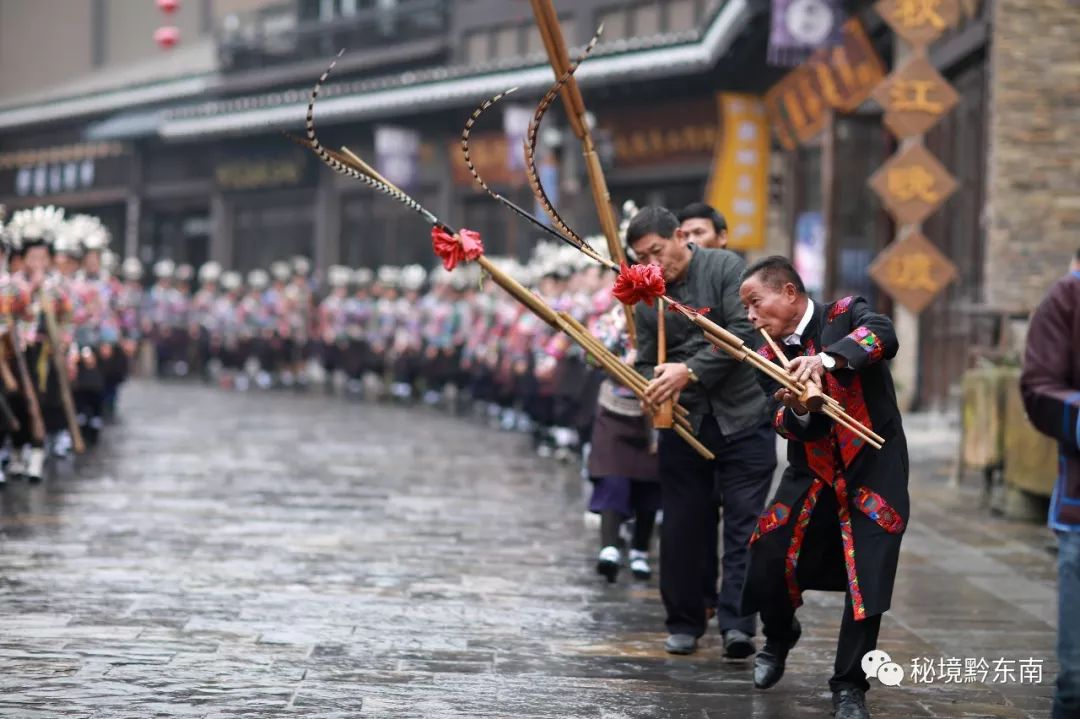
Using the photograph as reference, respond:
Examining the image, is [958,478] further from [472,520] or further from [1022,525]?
[472,520]

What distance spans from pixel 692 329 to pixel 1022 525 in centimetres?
522

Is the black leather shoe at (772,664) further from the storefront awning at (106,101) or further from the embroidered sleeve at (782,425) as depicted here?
the storefront awning at (106,101)

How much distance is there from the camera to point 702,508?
24.7 ft

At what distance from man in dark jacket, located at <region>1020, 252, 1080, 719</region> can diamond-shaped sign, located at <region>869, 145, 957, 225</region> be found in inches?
447

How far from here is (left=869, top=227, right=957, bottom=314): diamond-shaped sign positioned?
1655 cm

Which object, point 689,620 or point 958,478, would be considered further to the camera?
point 958,478

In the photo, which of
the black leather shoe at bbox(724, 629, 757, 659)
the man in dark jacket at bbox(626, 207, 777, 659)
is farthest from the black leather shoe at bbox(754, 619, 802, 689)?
the man in dark jacket at bbox(626, 207, 777, 659)

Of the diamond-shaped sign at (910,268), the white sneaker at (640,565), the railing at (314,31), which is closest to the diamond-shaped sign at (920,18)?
the diamond-shaped sign at (910,268)

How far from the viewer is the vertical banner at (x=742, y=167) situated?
22.8 meters

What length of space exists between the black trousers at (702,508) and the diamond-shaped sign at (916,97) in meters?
9.15

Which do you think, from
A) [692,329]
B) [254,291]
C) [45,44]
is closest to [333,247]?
[254,291]

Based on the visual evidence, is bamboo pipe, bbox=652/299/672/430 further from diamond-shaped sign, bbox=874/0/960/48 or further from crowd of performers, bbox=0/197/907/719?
diamond-shaped sign, bbox=874/0/960/48

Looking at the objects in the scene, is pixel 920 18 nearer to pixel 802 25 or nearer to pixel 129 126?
pixel 802 25

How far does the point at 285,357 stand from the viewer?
32719 millimetres
